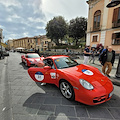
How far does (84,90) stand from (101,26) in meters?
15.4

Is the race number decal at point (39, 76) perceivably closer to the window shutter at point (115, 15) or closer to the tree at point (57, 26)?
the window shutter at point (115, 15)

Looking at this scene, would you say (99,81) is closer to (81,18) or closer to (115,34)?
(115,34)

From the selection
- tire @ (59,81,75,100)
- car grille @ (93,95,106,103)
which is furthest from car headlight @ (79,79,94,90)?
tire @ (59,81,75,100)

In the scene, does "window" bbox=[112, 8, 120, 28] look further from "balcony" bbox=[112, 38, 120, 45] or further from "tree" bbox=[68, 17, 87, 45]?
"tree" bbox=[68, 17, 87, 45]

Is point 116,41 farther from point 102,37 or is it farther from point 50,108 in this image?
point 50,108

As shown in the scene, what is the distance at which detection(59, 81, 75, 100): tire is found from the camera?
2051 millimetres

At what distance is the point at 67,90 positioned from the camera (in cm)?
222

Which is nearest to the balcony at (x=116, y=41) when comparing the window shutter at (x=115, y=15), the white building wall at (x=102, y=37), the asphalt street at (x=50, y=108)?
the white building wall at (x=102, y=37)

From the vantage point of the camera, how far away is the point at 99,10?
13.5 m

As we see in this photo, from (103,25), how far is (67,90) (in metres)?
15.3

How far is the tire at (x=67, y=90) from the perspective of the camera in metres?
2.05

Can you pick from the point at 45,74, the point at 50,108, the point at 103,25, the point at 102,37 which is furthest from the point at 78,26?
the point at 50,108

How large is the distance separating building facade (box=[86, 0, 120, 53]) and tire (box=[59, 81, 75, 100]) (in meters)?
13.5

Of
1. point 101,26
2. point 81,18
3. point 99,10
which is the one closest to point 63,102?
point 101,26
